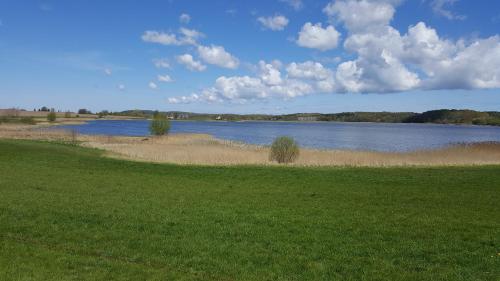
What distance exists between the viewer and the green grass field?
23.8 feet

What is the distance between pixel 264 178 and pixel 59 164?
10934 millimetres

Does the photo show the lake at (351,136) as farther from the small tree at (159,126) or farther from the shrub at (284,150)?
the shrub at (284,150)

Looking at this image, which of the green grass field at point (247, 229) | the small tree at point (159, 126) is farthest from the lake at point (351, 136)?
the green grass field at point (247, 229)

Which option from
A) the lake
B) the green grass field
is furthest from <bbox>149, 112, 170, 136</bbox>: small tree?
the green grass field

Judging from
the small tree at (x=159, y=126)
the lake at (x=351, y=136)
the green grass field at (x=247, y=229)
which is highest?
the small tree at (x=159, y=126)

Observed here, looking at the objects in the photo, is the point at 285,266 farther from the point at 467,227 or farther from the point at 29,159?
the point at 29,159

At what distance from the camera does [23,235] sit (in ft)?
29.3

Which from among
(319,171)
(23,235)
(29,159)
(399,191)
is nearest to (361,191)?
(399,191)

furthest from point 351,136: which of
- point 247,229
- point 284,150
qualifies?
point 247,229

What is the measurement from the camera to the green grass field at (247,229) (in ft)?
23.8

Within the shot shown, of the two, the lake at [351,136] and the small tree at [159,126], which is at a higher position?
the small tree at [159,126]

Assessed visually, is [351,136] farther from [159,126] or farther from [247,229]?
[247,229]

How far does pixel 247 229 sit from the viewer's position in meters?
9.81

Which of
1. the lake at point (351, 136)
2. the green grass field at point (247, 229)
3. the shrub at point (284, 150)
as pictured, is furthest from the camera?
the lake at point (351, 136)
